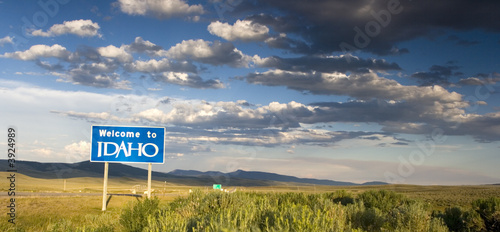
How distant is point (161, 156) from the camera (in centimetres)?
2773

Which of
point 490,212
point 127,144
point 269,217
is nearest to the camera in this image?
point 269,217

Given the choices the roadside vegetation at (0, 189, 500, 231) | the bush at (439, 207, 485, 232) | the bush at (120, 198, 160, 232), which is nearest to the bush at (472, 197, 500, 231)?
the roadside vegetation at (0, 189, 500, 231)

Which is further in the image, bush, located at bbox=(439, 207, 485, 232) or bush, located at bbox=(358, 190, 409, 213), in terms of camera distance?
bush, located at bbox=(358, 190, 409, 213)

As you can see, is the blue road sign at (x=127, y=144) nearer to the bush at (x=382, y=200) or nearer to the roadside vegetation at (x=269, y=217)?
the roadside vegetation at (x=269, y=217)

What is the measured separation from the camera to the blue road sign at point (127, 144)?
2698cm

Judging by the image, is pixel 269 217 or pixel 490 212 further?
pixel 490 212

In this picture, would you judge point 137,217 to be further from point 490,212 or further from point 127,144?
point 490,212

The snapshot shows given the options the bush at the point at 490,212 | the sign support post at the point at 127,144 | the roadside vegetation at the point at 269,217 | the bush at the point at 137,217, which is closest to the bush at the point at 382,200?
the roadside vegetation at the point at 269,217

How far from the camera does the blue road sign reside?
27.0 metres

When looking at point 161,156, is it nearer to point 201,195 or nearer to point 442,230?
point 201,195

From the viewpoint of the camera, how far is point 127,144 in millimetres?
27172

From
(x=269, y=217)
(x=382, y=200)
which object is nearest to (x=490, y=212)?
(x=382, y=200)

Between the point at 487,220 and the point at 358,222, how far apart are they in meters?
9.93

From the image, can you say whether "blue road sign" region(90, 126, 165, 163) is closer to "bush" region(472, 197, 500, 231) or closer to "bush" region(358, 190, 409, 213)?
"bush" region(358, 190, 409, 213)
